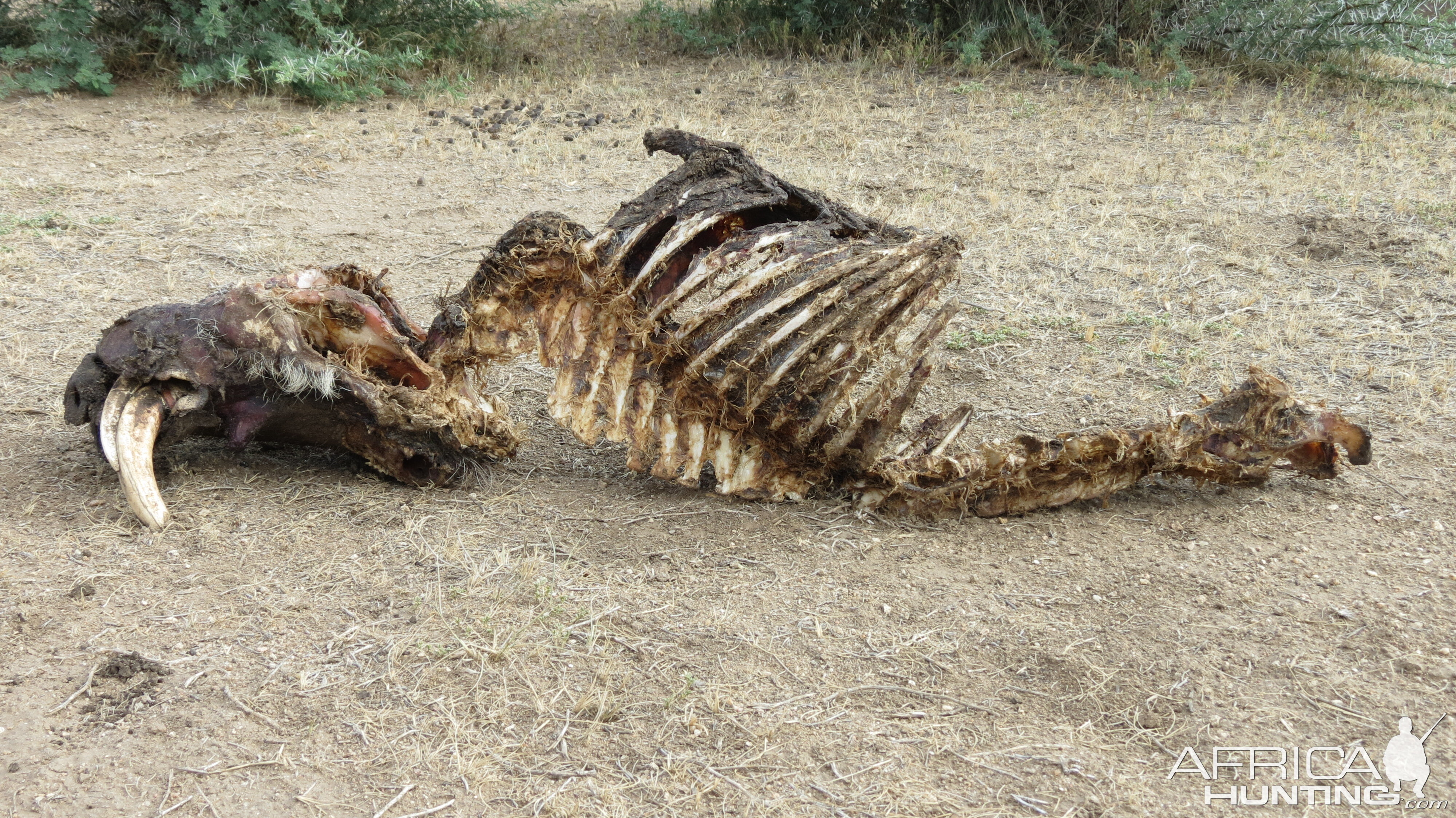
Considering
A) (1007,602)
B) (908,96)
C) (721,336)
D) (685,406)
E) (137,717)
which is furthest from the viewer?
(908,96)

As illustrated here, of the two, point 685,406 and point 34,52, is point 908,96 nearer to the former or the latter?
point 685,406

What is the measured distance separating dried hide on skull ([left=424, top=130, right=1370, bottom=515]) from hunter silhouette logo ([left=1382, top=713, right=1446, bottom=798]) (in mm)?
1192

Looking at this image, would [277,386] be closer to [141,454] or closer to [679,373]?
[141,454]

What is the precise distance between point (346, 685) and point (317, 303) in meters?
1.40

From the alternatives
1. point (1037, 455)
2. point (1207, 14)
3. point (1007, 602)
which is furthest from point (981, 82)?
point (1007, 602)

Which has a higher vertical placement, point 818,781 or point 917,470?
point 917,470

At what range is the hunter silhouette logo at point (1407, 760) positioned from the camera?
8.50 ft

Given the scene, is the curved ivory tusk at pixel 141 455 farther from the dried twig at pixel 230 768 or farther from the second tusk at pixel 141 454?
the dried twig at pixel 230 768

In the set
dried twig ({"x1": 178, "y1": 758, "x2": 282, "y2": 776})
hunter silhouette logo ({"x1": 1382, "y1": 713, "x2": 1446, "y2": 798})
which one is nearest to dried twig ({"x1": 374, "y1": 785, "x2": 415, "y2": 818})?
dried twig ({"x1": 178, "y1": 758, "x2": 282, "y2": 776})

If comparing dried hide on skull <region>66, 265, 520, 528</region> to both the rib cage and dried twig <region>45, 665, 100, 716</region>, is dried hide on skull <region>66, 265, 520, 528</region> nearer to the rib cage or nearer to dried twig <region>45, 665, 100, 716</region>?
the rib cage

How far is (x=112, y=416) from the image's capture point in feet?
11.5

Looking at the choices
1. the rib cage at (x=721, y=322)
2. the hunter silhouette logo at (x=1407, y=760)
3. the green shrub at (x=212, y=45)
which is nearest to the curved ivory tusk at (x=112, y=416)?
the rib cage at (x=721, y=322)

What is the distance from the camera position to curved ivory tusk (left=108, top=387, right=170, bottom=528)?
3.42 meters

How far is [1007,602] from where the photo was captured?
3273 millimetres
